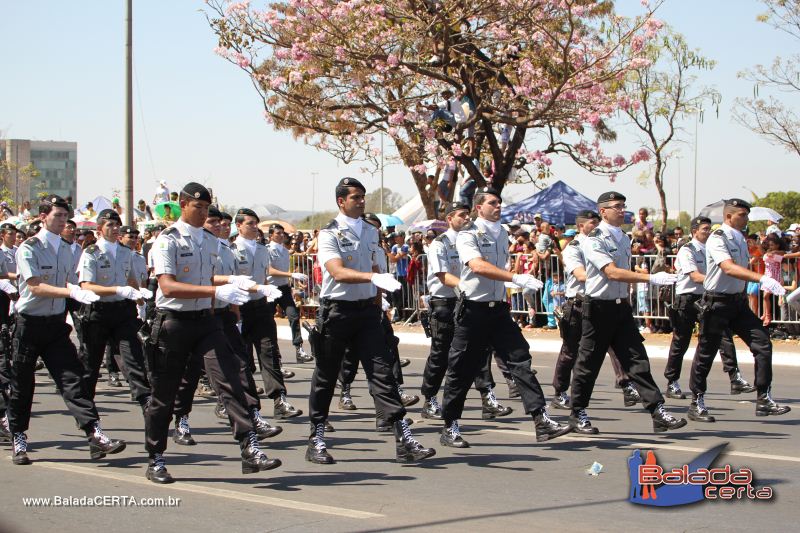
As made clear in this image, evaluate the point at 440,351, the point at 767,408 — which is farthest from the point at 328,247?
the point at 767,408

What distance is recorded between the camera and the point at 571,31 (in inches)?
839

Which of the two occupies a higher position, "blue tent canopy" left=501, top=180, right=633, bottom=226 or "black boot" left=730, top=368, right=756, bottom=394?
"blue tent canopy" left=501, top=180, right=633, bottom=226

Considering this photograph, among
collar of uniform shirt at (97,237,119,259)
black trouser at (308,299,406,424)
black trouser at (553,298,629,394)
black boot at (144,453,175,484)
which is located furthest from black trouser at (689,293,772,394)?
collar of uniform shirt at (97,237,119,259)

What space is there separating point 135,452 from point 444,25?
1483 centimetres

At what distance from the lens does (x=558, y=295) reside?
20141 millimetres

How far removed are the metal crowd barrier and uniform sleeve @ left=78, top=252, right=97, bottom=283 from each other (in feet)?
20.4

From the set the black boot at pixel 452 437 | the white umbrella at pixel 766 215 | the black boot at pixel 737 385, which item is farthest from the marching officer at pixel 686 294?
the white umbrella at pixel 766 215

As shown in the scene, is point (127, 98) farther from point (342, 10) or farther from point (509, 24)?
point (509, 24)

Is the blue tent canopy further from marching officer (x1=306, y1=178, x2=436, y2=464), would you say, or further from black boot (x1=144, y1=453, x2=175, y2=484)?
black boot (x1=144, y1=453, x2=175, y2=484)

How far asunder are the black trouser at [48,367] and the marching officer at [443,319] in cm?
352

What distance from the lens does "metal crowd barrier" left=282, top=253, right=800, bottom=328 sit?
Answer: 59.4 ft

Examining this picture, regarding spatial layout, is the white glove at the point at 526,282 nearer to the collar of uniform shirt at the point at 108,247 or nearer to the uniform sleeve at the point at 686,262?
the uniform sleeve at the point at 686,262

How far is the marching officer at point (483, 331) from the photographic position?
916cm

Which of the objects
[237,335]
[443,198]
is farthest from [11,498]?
[443,198]
